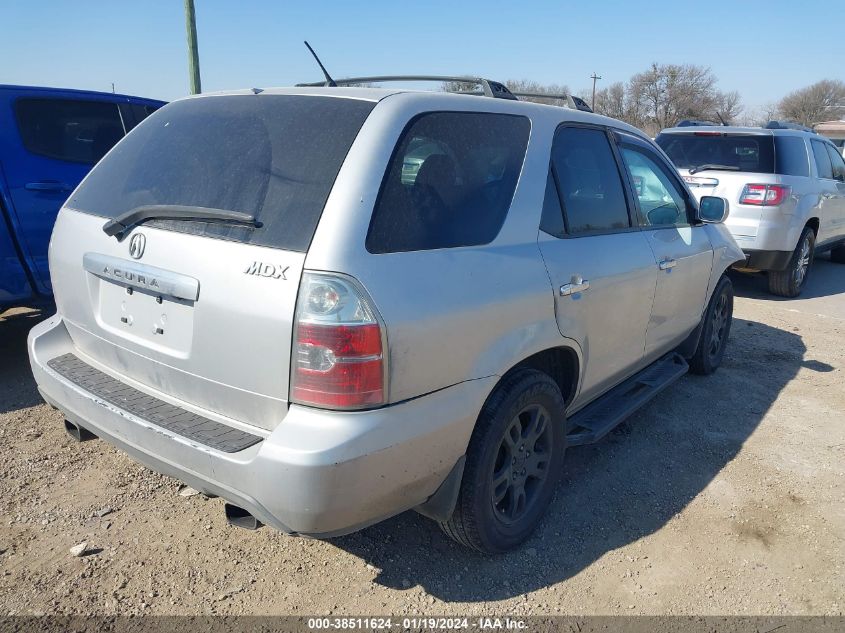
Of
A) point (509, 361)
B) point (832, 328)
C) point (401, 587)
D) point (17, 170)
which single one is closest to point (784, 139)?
point (832, 328)

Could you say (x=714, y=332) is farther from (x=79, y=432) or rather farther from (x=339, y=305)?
(x=79, y=432)

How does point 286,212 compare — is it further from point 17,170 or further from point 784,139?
point 784,139

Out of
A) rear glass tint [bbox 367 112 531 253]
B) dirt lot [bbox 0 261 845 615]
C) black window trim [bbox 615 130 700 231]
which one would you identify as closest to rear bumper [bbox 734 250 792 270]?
black window trim [bbox 615 130 700 231]

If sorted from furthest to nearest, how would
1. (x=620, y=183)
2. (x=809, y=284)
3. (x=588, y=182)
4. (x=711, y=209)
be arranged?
1. (x=809, y=284)
2. (x=711, y=209)
3. (x=620, y=183)
4. (x=588, y=182)

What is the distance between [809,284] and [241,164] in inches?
351

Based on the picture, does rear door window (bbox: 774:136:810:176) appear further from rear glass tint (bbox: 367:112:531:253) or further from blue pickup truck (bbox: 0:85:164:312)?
blue pickup truck (bbox: 0:85:164:312)

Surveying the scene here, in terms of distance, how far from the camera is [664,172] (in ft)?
13.3

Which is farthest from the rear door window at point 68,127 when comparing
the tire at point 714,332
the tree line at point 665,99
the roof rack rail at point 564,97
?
the tree line at point 665,99

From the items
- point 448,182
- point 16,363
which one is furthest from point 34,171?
point 448,182

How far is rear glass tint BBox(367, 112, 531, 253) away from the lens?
2.12m

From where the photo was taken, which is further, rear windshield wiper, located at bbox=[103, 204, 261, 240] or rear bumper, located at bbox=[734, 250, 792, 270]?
rear bumper, located at bbox=[734, 250, 792, 270]

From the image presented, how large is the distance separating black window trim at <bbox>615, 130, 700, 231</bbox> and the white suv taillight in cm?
211

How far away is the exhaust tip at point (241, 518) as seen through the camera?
6.99ft

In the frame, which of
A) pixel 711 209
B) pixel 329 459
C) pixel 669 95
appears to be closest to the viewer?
pixel 329 459
